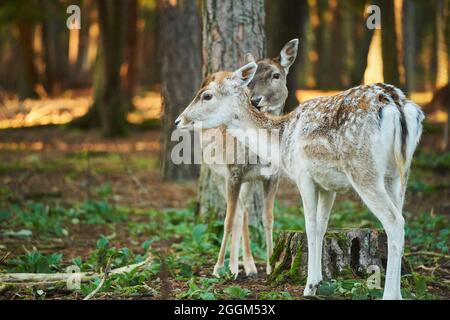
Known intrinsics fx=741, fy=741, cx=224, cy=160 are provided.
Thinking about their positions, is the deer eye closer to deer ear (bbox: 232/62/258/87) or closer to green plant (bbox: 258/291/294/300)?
deer ear (bbox: 232/62/258/87)

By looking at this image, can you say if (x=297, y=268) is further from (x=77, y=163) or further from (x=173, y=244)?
(x=77, y=163)

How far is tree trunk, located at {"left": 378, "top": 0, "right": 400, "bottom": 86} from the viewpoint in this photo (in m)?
16.0

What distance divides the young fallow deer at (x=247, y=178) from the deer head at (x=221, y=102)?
0.09 metres

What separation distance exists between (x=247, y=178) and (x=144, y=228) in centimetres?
312

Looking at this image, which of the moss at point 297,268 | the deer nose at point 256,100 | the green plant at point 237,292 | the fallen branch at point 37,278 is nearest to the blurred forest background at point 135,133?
the deer nose at point 256,100

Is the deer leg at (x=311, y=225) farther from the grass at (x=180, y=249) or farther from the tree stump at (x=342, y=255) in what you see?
the tree stump at (x=342, y=255)

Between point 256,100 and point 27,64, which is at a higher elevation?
point 27,64

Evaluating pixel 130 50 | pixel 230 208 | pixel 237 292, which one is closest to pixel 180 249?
pixel 230 208

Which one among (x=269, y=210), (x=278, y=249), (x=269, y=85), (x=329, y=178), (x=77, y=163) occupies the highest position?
(x=269, y=85)

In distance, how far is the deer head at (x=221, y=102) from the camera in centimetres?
755

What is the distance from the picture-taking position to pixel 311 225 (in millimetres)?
6578

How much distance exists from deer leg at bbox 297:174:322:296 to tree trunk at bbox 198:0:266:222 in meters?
3.14
